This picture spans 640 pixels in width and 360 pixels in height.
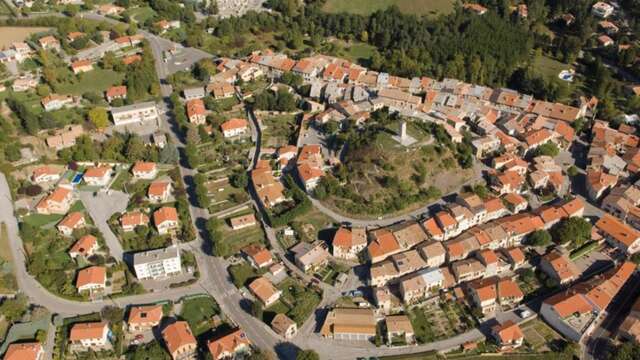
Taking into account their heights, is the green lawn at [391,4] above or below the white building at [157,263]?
above

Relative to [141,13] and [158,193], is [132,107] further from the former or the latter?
[141,13]

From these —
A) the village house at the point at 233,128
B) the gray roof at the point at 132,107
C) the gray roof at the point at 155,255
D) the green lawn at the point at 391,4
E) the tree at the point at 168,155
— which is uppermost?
the green lawn at the point at 391,4

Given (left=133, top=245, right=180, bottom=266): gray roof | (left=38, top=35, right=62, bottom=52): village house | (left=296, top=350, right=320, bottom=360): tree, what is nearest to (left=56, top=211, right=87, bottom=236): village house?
(left=133, top=245, right=180, bottom=266): gray roof

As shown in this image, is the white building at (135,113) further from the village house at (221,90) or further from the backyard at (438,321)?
the backyard at (438,321)

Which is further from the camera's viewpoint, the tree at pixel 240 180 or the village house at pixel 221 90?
the village house at pixel 221 90

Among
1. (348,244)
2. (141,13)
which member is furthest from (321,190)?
(141,13)

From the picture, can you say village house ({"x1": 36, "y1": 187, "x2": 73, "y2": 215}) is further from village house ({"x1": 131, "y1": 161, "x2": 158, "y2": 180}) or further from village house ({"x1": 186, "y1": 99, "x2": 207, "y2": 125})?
village house ({"x1": 186, "y1": 99, "x2": 207, "y2": 125})

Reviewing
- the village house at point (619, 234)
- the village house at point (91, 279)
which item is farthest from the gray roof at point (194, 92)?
the village house at point (619, 234)
